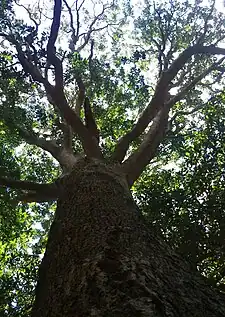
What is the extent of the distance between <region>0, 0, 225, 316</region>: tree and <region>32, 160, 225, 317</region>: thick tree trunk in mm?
11

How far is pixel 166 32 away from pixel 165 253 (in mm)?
9632

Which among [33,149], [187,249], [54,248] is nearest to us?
[54,248]

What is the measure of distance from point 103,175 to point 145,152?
6.45ft

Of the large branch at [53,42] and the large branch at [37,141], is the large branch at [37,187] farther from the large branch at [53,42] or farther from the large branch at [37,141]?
the large branch at [53,42]

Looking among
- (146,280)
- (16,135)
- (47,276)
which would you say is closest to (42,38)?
(16,135)

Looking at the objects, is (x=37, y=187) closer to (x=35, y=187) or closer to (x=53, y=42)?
(x=35, y=187)

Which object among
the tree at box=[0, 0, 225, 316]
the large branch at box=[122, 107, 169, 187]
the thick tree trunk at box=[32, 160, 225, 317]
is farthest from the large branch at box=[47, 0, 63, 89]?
the thick tree trunk at box=[32, 160, 225, 317]

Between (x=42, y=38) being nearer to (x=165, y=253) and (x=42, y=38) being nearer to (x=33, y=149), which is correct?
(x=33, y=149)

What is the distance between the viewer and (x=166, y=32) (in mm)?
11680

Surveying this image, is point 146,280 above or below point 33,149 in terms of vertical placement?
below

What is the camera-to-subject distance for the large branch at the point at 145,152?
7.17 m

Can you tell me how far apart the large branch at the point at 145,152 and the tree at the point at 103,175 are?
24 mm

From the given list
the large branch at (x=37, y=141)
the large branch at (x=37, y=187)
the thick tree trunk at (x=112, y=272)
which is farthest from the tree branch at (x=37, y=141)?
the thick tree trunk at (x=112, y=272)

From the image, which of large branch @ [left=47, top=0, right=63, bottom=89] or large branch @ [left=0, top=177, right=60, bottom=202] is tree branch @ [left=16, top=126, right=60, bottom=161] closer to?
large branch @ [left=0, top=177, right=60, bottom=202]
